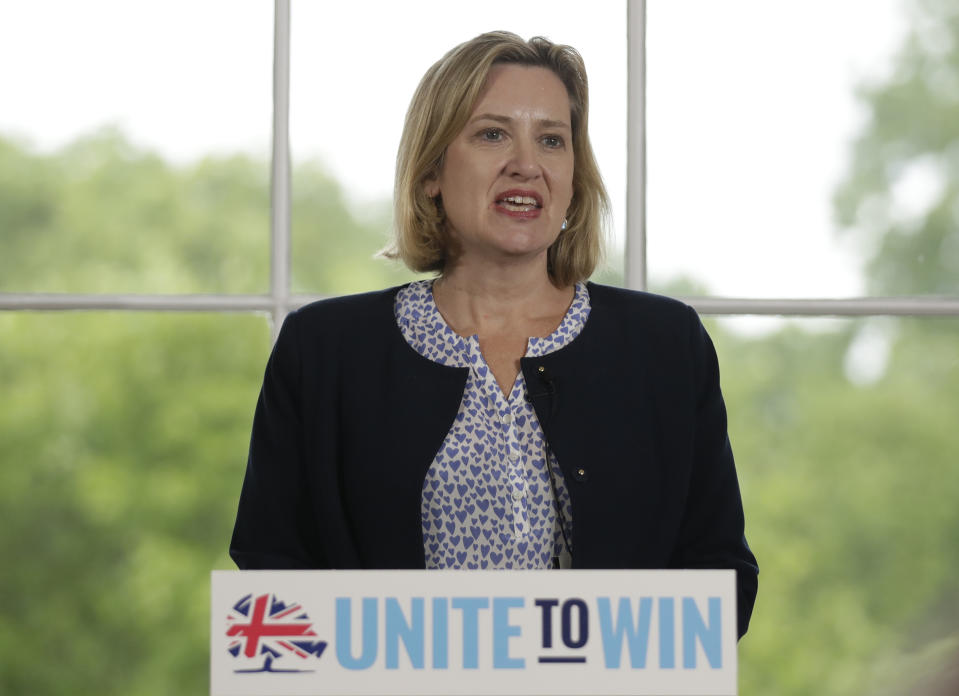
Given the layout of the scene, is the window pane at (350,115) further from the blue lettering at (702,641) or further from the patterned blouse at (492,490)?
the blue lettering at (702,641)

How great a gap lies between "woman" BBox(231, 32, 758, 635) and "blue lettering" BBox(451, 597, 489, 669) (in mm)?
378

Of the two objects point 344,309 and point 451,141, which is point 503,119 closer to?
point 451,141

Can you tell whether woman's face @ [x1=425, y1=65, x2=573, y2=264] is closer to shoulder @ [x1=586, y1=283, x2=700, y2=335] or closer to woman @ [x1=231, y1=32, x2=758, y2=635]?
woman @ [x1=231, y1=32, x2=758, y2=635]

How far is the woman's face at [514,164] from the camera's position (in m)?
1.47

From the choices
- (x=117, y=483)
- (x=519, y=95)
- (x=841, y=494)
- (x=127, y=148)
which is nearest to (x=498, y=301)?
(x=519, y=95)

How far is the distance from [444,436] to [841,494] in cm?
1506

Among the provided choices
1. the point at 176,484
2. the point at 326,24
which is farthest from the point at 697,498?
the point at 326,24

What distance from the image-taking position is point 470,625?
100 centimetres

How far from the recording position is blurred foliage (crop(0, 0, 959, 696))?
1257 centimetres

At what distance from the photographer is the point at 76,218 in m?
15.1

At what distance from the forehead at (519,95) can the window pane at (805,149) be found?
1152 cm

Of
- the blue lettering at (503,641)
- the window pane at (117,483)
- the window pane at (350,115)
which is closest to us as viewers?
the blue lettering at (503,641)

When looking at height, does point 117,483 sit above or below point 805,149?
below

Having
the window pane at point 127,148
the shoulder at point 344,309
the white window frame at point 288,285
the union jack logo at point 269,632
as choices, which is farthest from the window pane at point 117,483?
the union jack logo at point 269,632
